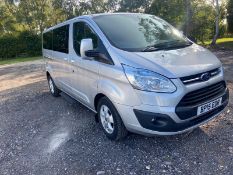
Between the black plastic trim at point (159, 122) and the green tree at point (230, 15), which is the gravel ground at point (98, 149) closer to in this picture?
the black plastic trim at point (159, 122)

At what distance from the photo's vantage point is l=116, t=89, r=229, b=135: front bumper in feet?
10.9

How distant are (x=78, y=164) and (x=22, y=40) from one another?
71.6 ft

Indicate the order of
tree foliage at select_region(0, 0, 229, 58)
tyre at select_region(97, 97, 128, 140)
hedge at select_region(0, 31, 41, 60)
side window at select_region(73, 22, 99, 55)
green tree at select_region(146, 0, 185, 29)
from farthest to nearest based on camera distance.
A: hedge at select_region(0, 31, 41, 60), green tree at select_region(146, 0, 185, 29), tree foliage at select_region(0, 0, 229, 58), side window at select_region(73, 22, 99, 55), tyre at select_region(97, 97, 128, 140)

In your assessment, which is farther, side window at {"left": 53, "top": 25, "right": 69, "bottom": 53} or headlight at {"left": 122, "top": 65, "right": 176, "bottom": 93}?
side window at {"left": 53, "top": 25, "right": 69, "bottom": 53}

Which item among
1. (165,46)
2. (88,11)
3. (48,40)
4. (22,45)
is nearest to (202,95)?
(165,46)

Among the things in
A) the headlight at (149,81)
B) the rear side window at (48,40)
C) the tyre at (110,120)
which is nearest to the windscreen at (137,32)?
the headlight at (149,81)

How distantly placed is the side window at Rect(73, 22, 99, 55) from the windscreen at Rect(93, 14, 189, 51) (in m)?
0.18

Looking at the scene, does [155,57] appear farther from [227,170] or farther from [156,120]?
[227,170]

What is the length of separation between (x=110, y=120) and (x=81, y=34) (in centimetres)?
170

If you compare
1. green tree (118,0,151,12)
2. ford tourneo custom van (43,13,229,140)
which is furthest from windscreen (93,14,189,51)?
green tree (118,0,151,12)

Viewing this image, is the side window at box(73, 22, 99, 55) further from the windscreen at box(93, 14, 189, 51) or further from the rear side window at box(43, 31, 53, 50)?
the rear side window at box(43, 31, 53, 50)

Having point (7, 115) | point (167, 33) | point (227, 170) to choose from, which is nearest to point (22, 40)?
point (7, 115)

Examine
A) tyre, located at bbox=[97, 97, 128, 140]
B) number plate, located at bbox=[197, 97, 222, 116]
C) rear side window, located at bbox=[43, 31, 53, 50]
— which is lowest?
tyre, located at bbox=[97, 97, 128, 140]

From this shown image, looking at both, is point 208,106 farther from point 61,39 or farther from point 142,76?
point 61,39
